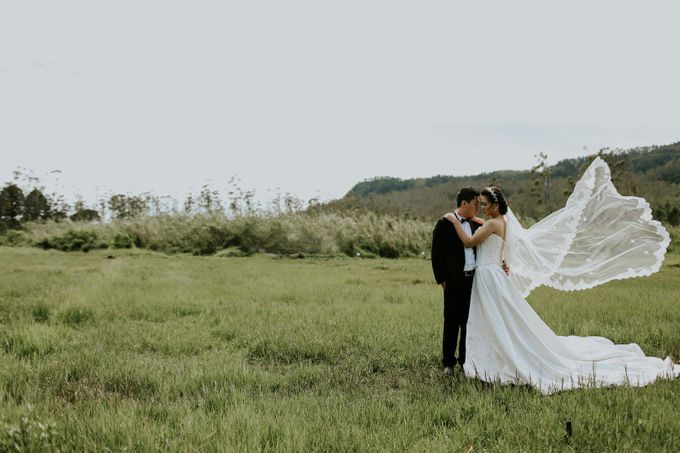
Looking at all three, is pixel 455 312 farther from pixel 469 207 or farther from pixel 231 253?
pixel 231 253

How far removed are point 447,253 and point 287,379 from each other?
8.35 ft

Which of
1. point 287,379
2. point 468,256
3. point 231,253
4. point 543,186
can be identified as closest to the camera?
point 287,379

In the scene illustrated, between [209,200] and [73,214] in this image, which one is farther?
[73,214]

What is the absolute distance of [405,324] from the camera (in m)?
8.87

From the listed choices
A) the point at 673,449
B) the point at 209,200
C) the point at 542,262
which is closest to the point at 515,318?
the point at 542,262

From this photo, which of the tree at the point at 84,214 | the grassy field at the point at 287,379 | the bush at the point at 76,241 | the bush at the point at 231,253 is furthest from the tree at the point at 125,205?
the grassy field at the point at 287,379

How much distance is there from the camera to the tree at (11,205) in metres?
38.3

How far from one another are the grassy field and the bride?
521 mm

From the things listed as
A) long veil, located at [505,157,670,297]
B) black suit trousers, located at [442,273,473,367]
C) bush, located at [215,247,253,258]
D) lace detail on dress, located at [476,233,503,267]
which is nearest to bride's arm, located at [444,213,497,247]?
lace detail on dress, located at [476,233,503,267]

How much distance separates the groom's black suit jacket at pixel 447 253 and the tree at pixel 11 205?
40.1 m

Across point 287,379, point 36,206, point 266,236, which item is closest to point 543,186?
Answer: point 266,236

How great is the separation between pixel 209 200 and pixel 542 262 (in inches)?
1195

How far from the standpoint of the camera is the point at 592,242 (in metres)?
7.35

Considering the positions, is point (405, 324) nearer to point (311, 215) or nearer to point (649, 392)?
point (649, 392)
